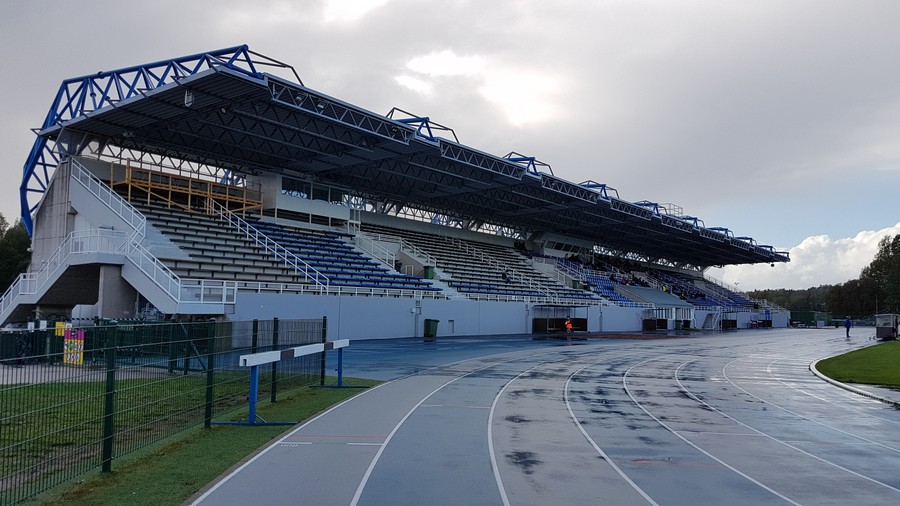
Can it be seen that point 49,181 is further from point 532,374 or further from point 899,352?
point 899,352

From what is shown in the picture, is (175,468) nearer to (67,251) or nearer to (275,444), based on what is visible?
(275,444)

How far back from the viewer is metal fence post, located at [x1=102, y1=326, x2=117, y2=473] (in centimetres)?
812

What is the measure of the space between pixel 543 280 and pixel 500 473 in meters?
51.2

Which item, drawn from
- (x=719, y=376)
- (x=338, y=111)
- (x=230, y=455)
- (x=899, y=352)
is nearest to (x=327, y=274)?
(x=338, y=111)

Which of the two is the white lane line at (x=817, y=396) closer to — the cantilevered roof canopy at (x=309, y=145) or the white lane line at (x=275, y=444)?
the white lane line at (x=275, y=444)

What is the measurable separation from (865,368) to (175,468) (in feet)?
87.2

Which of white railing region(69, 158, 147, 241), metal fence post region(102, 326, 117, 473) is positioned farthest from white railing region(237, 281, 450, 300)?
metal fence post region(102, 326, 117, 473)

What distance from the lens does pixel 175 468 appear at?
339 inches

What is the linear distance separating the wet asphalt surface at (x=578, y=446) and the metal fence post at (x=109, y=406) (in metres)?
1.64

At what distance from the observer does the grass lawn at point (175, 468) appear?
7.24 metres

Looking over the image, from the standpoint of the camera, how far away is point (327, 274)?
3581cm

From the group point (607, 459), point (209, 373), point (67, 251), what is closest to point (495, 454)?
point (607, 459)

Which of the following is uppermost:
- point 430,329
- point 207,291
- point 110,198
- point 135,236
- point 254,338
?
point 110,198

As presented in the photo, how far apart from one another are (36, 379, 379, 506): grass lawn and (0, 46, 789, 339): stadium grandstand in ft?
52.4
